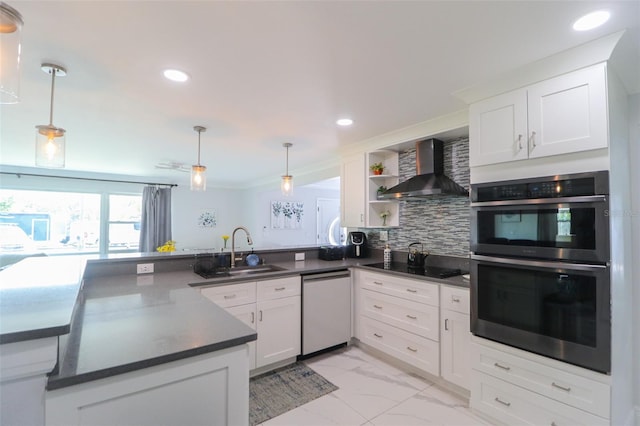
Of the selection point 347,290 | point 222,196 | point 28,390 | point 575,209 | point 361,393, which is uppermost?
point 222,196

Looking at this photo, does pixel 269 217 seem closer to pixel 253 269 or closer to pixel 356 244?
pixel 356 244

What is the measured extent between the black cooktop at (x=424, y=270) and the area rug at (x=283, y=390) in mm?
1199

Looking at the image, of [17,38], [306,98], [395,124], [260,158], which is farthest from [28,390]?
[260,158]

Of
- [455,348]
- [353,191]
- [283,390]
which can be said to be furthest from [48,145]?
[455,348]

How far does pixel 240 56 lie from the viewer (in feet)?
5.60

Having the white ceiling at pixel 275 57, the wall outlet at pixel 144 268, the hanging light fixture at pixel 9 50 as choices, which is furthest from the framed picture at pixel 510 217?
the wall outlet at pixel 144 268

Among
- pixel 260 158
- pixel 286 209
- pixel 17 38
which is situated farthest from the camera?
pixel 286 209

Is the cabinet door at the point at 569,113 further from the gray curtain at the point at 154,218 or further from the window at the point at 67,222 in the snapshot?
the window at the point at 67,222

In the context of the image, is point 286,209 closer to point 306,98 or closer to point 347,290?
point 347,290

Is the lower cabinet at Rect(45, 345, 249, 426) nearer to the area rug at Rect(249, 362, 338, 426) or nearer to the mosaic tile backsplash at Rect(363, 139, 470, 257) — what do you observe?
the area rug at Rect(249, 362, 338, 426)

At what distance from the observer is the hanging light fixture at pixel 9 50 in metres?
1.00

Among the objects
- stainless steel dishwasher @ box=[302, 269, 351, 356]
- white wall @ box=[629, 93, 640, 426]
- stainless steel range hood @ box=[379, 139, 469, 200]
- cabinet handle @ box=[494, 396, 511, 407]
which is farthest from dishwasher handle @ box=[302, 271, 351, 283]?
white wall @ box=[629, 93, 640, 426]

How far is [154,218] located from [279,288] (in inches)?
190

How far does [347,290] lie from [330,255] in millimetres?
557
